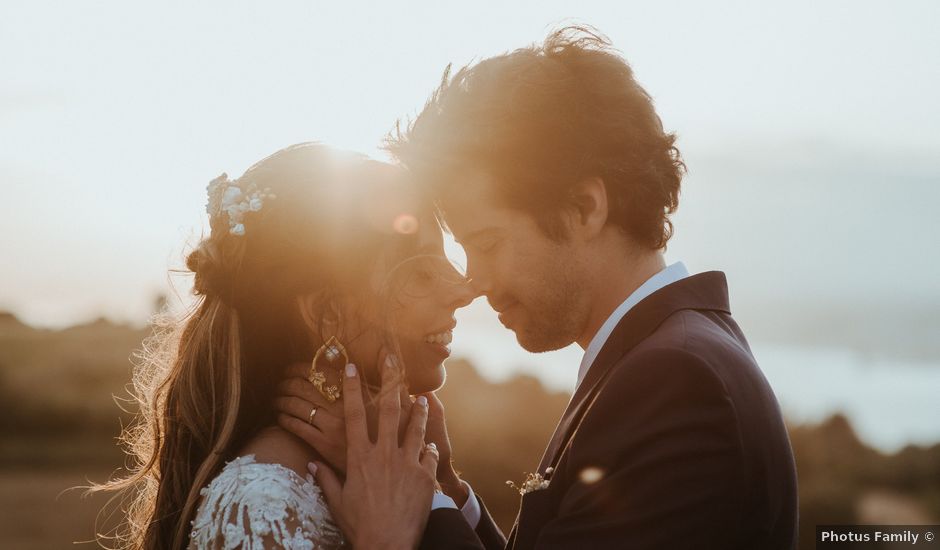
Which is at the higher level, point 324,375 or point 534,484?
point 324,375

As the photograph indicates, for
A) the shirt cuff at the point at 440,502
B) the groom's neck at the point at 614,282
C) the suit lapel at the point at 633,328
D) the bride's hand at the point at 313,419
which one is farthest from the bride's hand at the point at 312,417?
the groom's neck at the point at 614,282

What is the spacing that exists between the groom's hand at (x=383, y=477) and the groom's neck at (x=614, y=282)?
865mm

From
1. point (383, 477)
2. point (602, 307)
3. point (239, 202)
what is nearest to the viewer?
point (383, 477)

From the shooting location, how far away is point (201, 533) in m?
3.32

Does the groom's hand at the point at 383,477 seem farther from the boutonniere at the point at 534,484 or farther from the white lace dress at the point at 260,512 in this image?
the boutonniere at the point at 534,484

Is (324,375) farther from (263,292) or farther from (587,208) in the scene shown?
(587,208)

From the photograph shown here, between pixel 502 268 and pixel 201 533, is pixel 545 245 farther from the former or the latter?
pixel 201 533

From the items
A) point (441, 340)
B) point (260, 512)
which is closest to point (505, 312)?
point (441, 340)

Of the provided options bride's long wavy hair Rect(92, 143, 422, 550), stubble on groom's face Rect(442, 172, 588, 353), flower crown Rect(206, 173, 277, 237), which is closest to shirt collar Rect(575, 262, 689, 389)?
stubble on groom's face Rect(442, 172, 588, 353)

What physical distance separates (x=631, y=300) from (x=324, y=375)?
131cm

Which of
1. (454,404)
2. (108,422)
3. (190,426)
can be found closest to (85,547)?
(108,422)

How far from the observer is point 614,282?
3893 millimetres

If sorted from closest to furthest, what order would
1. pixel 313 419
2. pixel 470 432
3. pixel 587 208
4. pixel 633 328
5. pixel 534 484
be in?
pixel 534 484, pixel 633 328, pixel 313 419, pixel 587 208, pixel 470 432

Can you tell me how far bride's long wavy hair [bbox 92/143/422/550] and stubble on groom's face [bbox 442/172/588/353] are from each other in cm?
40
